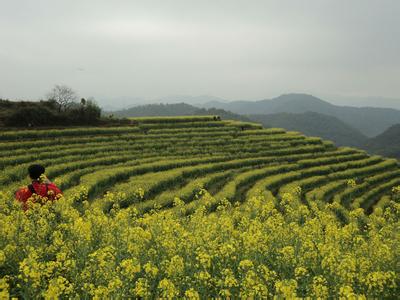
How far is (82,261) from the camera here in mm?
9250

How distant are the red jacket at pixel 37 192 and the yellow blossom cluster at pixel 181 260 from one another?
0.32 metres

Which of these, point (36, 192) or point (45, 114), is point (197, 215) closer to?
point (36, 192)

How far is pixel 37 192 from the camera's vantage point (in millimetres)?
12258

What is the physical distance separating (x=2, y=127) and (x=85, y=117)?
31.5 ft

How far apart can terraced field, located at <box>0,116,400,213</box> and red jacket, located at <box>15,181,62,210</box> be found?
22.6 feet

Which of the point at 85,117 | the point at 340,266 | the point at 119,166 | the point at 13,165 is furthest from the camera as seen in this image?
the point at 85,117

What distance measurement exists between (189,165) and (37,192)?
2194 cm

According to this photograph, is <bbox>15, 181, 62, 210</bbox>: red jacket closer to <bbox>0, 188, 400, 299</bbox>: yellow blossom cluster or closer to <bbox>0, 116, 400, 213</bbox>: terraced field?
<bbox>0, 188, 400, 299</bbox>: yellow blossom cluster

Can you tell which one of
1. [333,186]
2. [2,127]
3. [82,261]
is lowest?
[333,186]

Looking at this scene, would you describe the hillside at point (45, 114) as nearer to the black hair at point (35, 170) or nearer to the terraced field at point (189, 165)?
the terraced field at point (189, 165)

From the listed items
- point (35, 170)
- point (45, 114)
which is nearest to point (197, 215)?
point (35, 170)

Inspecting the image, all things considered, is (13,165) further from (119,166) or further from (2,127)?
(2,127)

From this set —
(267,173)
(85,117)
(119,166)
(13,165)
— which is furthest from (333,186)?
(85,117)

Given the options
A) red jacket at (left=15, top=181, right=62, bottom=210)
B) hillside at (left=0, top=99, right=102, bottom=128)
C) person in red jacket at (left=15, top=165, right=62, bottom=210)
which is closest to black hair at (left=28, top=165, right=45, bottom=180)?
person in red jacket at (left=15, top=165, right=62, bottom=210)
